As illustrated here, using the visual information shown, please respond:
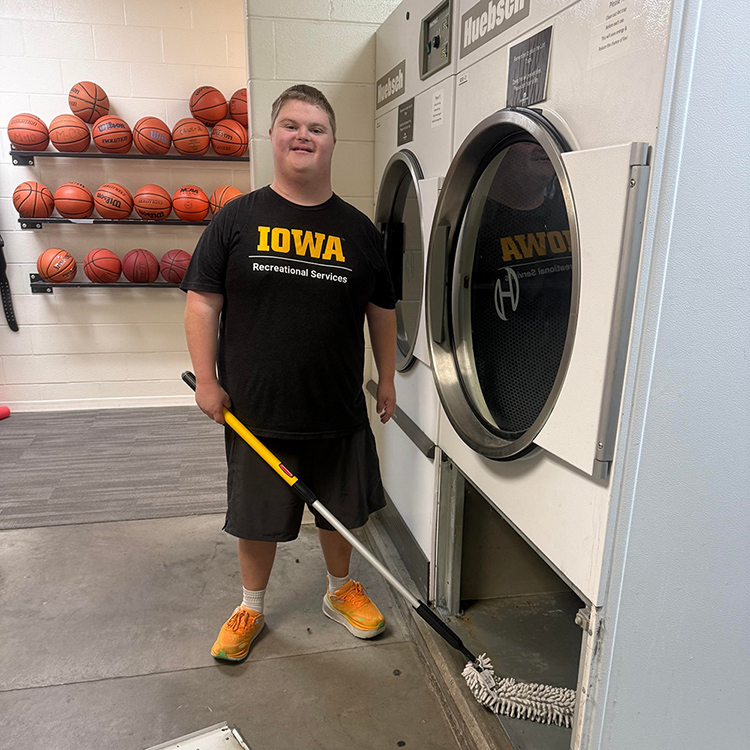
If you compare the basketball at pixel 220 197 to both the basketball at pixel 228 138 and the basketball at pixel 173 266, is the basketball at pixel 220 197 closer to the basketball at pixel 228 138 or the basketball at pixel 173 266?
the basketball at pixel 228 138

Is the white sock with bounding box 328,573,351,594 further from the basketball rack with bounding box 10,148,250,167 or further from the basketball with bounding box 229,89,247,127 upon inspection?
the basketball with bounding box 229,89,247,127

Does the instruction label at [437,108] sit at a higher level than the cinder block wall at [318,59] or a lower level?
lower

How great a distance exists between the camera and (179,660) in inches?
69.1

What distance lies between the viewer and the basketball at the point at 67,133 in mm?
3586

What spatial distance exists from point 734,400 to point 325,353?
3.15ft

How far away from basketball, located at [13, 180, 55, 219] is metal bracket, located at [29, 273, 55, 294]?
1.33ft

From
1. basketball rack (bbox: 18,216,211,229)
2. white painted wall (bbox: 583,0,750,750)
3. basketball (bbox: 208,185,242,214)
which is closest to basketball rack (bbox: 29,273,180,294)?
basketball rack (bbox: 18,216,211,229)

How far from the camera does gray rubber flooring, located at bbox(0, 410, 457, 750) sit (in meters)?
1.52

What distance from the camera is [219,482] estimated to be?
2959mm

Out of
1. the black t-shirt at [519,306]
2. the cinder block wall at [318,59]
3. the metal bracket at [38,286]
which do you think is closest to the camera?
the black t-shirt at [519,306]

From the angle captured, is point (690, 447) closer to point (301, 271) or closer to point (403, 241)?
point (301, 271)

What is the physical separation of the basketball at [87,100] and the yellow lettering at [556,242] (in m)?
3.43

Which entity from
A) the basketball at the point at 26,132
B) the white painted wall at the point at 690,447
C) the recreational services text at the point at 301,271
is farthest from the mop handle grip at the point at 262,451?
the basketball at the point at 26,132

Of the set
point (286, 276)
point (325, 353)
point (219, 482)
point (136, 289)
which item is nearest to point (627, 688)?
point (325, 353)
